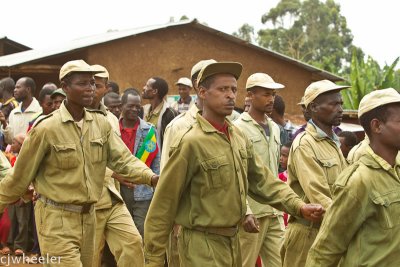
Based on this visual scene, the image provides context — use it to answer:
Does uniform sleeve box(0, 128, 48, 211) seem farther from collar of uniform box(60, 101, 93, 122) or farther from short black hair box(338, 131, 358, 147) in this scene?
short black hair box(338, 131, 358, 147)

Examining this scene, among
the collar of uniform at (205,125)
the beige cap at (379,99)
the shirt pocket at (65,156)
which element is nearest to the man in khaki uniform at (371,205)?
the beige cap at (379,99)

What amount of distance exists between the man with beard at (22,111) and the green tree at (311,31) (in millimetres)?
36979

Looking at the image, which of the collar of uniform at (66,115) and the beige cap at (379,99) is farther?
the collar of uniform at (66,115)

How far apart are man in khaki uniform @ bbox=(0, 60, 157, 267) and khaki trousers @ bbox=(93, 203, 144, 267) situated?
0.89 meters

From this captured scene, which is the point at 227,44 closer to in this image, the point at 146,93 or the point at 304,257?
the point at 146,93

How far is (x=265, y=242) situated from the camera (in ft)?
27.0

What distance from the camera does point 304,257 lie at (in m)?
6.91

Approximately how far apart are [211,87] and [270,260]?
2772mm

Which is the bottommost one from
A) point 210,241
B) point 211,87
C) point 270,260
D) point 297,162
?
point 270,260

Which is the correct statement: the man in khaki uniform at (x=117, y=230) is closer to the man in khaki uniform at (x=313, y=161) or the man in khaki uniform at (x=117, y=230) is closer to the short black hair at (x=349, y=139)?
the man in khaki uniform at (x=313, y=161)

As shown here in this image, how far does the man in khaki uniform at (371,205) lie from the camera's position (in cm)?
484

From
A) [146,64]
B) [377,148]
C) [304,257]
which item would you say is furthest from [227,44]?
[377,148]

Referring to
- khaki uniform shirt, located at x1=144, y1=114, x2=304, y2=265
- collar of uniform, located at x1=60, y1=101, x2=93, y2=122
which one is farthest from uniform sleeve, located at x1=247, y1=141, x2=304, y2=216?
collar of uniform, located at x1=60, y1=101, x2=93, y2=122

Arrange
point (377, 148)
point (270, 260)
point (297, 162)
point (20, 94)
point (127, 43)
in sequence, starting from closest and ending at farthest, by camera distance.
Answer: point (377, 148) → point (297, 162) → point (270, 260) → point (20, 94) → point (127, 43)
